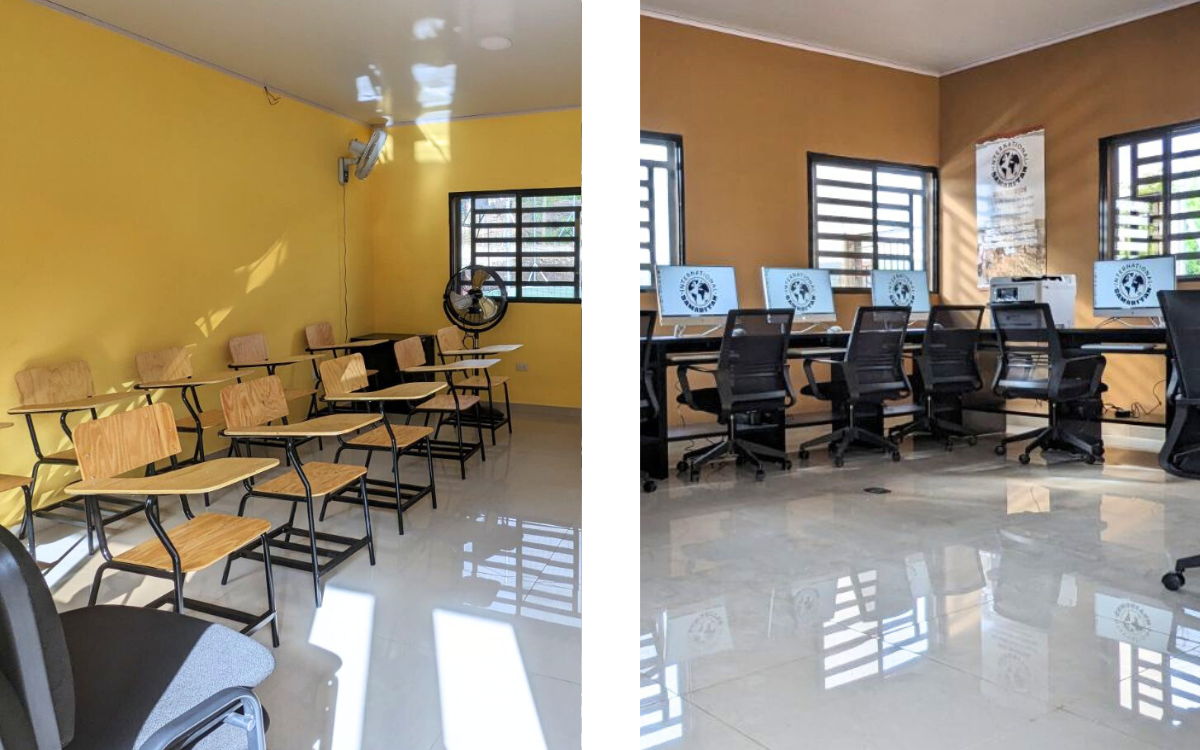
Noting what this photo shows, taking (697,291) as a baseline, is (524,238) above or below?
above

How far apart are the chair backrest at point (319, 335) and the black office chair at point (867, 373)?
433 centimetres

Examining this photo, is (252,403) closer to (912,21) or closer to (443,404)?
(443,404)

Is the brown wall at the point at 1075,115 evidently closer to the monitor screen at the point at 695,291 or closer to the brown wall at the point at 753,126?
the brown wall at the point at 753,126

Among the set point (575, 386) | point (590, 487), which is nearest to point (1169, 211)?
point (575, 386)

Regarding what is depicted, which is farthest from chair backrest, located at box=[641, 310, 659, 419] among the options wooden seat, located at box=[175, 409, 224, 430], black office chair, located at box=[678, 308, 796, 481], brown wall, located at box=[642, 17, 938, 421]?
wooden seat, located at box=[175, 409, 224, 430]

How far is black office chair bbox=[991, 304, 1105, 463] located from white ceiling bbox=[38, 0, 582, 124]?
3.63 m

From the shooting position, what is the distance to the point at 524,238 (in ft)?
23.3

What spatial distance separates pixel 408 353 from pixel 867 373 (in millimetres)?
3394

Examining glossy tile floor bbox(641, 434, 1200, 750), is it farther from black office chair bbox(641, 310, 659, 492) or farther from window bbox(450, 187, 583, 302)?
window bbox(450, 187, 583, 302)

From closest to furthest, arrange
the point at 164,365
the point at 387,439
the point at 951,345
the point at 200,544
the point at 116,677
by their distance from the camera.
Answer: the point at 116,677 → the point at 200,544 → the point at 387,439 → the point at 164,365 → the point at 951,345

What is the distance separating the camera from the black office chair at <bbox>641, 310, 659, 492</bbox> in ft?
14.7

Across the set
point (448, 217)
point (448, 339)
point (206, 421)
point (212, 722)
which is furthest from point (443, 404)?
point (212, 722)

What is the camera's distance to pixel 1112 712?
1916mm

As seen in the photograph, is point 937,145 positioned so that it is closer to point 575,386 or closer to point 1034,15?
point 1034,15
